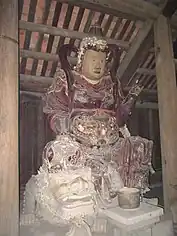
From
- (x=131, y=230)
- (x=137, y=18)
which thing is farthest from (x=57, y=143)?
(x=137, y=18)

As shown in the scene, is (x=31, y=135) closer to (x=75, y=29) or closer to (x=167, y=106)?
(x=75, y=29)

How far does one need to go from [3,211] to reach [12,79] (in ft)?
2.24

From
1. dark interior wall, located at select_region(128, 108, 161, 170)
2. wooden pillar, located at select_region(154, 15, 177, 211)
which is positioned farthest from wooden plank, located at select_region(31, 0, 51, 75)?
dark interior wall, located at select_region(128, 108, 161, 170)

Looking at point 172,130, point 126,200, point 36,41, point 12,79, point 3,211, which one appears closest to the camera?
point 3,211

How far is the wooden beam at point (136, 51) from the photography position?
8.46 feet

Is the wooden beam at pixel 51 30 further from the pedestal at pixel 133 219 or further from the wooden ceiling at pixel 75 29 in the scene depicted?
the pedestal at pixel 133 219

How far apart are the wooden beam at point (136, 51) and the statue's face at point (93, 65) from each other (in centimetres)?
40

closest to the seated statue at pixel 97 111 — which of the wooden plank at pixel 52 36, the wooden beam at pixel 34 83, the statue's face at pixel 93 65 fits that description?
the statue's face at pixel 93 65

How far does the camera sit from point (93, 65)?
8.00ft

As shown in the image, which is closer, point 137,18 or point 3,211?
point 3,211

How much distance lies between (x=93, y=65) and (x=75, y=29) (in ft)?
1.53

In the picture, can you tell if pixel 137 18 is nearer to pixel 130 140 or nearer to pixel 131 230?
pixel 130 140

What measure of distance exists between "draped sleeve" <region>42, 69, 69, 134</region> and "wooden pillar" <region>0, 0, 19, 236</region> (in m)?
0.63

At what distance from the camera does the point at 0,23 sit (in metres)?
1.72
